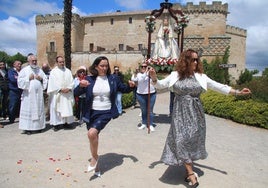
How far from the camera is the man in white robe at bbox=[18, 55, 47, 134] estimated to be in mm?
7234

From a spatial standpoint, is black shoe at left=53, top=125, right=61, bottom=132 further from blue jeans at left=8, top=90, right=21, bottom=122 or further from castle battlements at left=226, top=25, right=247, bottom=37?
castle battlements at left=226, top=25, right=247, bottom=37

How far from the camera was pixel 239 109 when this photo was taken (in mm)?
9406

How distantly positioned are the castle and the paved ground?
28760mm

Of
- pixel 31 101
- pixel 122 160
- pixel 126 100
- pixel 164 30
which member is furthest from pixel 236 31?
pixel 122 160

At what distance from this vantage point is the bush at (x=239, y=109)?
869cm

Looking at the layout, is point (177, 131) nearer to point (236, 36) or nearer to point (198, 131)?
point (198, 131)

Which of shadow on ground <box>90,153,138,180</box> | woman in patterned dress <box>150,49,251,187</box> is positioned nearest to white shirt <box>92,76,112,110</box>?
woman in patterned dress <box>150,49,251,187</box>

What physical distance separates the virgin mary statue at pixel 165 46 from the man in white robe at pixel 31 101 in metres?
3.76

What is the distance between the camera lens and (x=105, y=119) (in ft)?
14.3

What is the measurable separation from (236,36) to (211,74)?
21.4m

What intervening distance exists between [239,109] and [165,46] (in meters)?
3.47

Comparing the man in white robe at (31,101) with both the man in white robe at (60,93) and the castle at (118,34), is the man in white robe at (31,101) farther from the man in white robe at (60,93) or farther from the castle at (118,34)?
the castle at (118,34)

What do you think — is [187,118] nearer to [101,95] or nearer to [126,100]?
[101,95]

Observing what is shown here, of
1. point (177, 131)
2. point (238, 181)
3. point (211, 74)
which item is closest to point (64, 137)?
point (177, 131)
